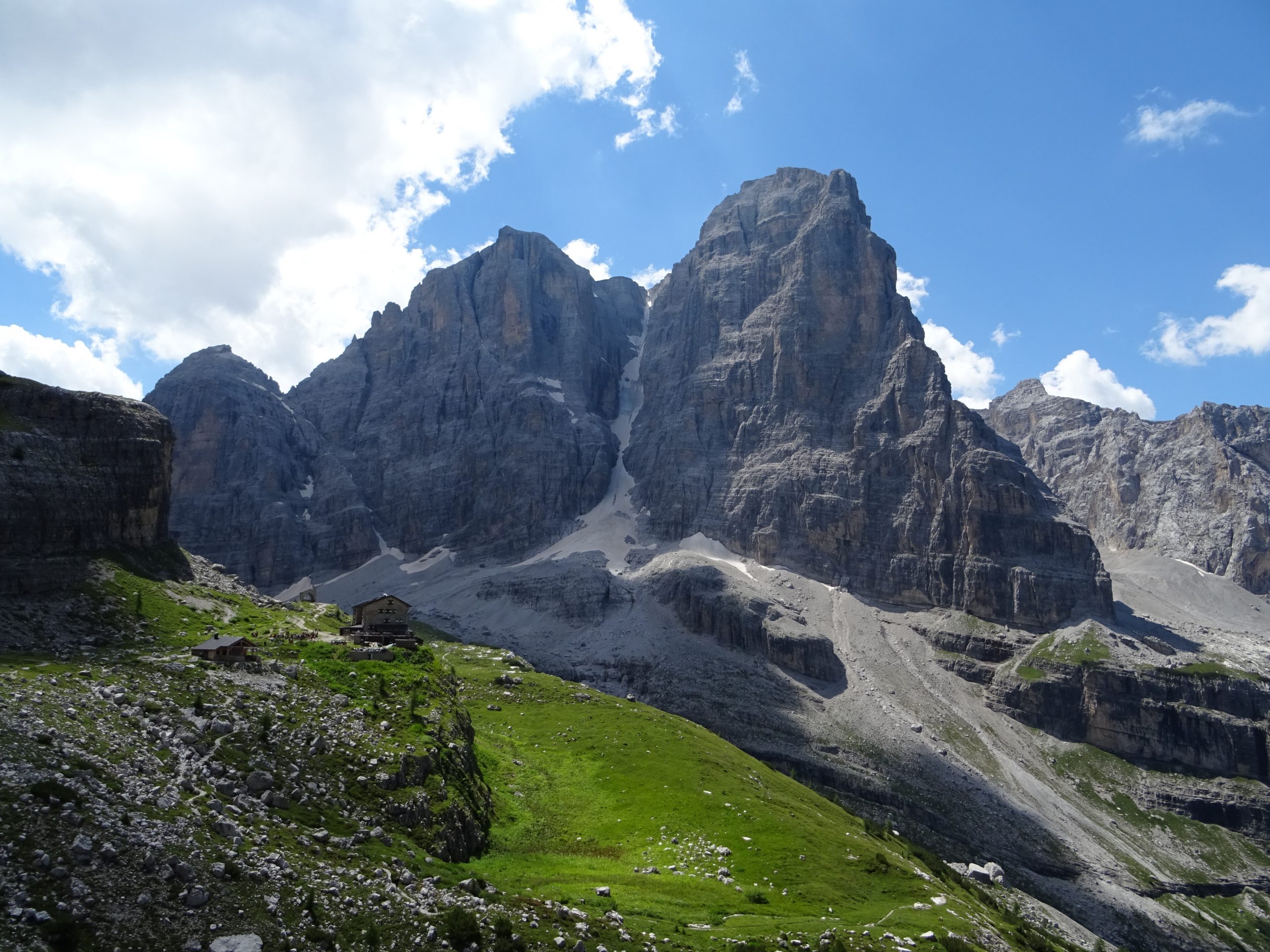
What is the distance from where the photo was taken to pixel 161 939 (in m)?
25.2

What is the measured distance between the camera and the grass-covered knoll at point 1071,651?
180 meters

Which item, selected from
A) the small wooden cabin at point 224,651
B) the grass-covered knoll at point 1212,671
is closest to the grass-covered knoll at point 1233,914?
the grass-covered knoll at point 1212,671

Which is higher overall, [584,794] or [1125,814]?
[584,794]

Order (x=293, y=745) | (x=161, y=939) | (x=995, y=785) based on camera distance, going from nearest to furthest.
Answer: (x=161, y=939)
(x=293, y=745)
(x=995, y=785)

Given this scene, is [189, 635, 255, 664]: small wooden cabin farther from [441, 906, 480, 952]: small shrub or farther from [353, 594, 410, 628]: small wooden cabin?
[353, 594, 410, 628]: small wooden cabin

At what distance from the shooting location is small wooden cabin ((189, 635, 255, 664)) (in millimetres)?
50469

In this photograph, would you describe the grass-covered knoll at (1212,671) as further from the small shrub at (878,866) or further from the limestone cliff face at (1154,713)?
the small shrub at (878,866)

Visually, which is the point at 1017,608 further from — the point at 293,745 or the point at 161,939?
the point at 161,939

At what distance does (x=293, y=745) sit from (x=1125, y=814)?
163 meters

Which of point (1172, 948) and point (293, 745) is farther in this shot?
point (1172, 948)

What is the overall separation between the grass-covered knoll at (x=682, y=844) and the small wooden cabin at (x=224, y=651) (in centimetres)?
1858

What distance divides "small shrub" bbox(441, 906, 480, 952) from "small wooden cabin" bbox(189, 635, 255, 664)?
26.9 metres

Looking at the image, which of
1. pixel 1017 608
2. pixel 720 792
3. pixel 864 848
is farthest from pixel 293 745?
pixel 1017 608

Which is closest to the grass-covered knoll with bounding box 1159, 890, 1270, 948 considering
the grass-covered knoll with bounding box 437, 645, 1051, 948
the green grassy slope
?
the green grassy slope
